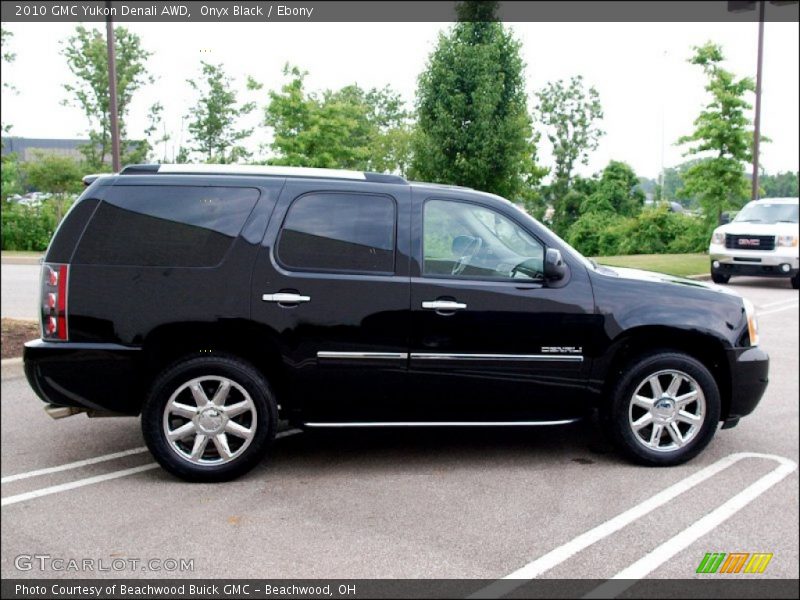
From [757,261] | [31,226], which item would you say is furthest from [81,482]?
[757,261]

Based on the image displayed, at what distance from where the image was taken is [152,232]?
3207 mm

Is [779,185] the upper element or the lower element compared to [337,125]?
lower

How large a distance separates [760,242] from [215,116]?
152 cm

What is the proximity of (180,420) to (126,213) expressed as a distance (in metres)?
1.28

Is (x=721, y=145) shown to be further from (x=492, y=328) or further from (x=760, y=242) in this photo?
(x=492, y=328)

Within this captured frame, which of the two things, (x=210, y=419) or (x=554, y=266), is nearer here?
(x=554, y=266)

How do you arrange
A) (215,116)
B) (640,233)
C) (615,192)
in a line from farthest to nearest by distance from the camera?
(640,233) < (615,192) < (215,116)

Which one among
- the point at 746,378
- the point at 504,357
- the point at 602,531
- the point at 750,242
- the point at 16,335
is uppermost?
the point at 750,242

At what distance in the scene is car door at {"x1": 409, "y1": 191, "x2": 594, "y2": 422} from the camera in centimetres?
339

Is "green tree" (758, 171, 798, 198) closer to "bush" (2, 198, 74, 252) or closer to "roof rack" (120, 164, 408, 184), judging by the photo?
"roof rack" (120, 164, 408, 184)

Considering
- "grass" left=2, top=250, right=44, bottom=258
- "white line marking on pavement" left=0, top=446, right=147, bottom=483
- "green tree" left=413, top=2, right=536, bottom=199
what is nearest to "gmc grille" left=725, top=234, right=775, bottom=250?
"green tree" left=413, top=2, right=536, bottom=199

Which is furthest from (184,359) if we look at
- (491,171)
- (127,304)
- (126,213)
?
(491,171)

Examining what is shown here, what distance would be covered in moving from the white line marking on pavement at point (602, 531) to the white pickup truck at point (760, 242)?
1.13m

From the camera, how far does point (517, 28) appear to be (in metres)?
1.83
